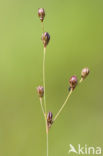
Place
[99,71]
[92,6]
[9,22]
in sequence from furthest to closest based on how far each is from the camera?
[92,6]
[9,22]
[99,71]

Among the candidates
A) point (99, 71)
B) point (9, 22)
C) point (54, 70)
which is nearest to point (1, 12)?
point (9, 22)

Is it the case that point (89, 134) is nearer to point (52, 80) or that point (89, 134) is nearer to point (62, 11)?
point (52, 80)

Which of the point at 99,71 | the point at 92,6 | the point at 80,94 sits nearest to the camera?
the point at 80,94

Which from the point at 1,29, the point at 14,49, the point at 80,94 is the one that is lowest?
A: the point at 80,94

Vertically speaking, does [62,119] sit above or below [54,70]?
below

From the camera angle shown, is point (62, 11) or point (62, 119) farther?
point (62, 11)

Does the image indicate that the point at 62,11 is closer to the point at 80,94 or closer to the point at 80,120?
the point at 80,94

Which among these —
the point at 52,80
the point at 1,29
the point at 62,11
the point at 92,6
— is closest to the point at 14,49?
the point at 1,29
